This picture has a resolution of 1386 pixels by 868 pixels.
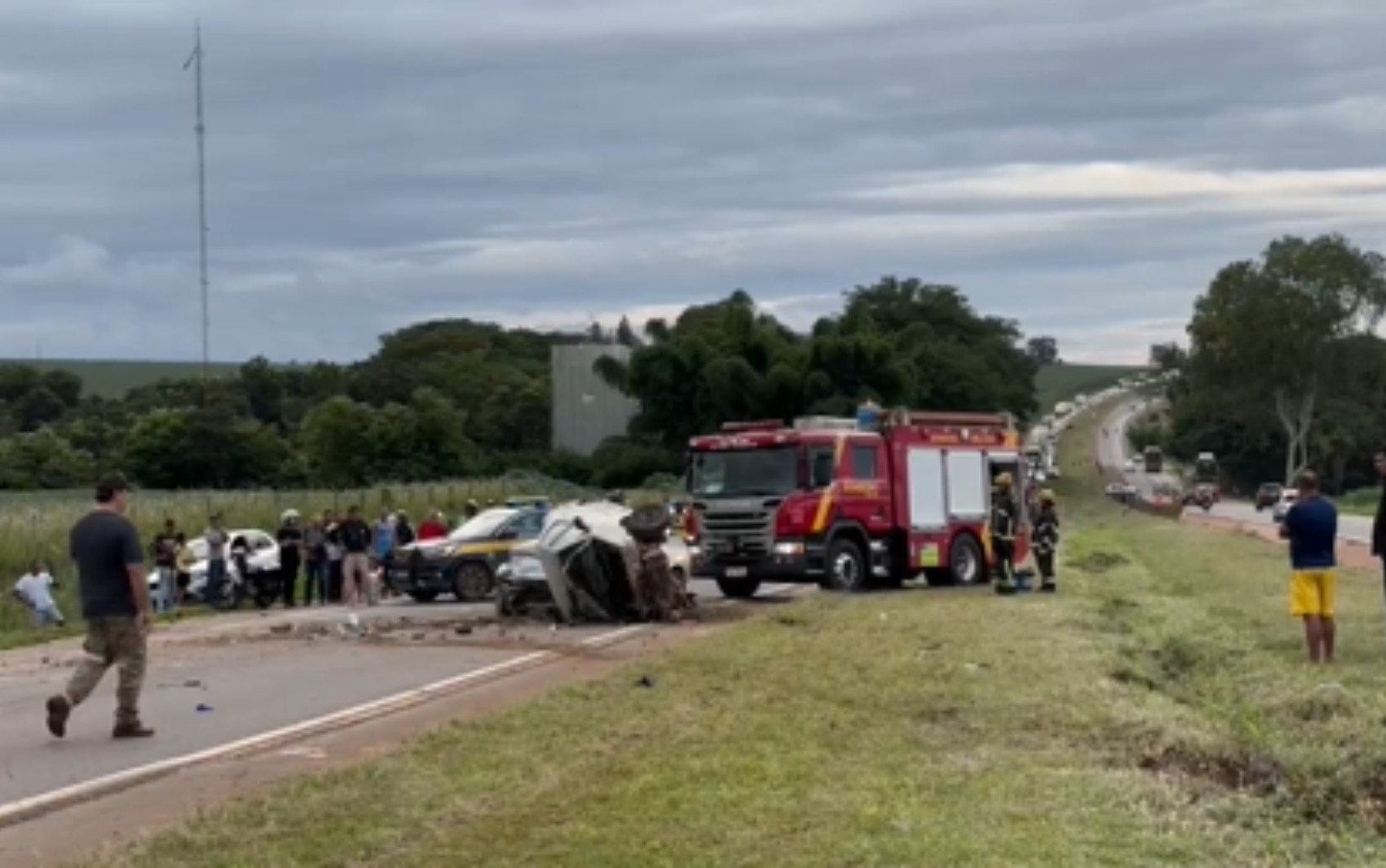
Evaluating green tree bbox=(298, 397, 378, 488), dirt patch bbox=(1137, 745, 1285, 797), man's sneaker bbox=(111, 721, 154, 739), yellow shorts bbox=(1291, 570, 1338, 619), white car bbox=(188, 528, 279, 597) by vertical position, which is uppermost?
green tree bbox=(298, 397, 378, 488)

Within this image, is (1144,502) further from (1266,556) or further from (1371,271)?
(1266,556)

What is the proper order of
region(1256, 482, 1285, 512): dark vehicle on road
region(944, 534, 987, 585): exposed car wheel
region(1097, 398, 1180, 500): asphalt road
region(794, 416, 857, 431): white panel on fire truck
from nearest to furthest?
region(794, 416, 857, 431): white panel on fire truck < region(944, 534, 987, 585): exposed car wheel < region(1256, 482, 1285, 512): dark vehicle on road < region(1097, 398, 1180, 500): asphalt road

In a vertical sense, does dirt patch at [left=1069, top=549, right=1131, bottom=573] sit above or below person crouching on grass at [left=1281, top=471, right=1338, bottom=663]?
below

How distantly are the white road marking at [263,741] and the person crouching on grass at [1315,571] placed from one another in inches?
297

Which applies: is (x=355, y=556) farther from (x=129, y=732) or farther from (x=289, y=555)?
(x=129, y=732)

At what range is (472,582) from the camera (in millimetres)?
36812

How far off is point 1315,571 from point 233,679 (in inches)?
411

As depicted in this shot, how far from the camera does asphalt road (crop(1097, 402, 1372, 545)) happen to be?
221 ft

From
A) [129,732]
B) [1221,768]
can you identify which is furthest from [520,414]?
[1221,768]

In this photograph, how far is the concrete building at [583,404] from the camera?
319ft

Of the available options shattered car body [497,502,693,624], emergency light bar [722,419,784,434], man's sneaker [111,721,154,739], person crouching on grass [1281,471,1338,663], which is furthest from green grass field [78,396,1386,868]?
emergency light bar [722,419,784,434]

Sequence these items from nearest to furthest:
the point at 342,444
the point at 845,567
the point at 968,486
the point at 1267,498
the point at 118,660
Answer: the point at 118,660
the point at 845,567
the point at 968,486
the point at 342,444
the point at 1267,498

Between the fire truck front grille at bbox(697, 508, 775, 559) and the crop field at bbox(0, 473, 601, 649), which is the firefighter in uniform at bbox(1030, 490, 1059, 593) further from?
the crop field at bbox(0, 473, 601, 649)

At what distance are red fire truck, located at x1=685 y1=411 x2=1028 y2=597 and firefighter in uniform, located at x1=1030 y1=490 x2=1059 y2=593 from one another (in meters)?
2.96
